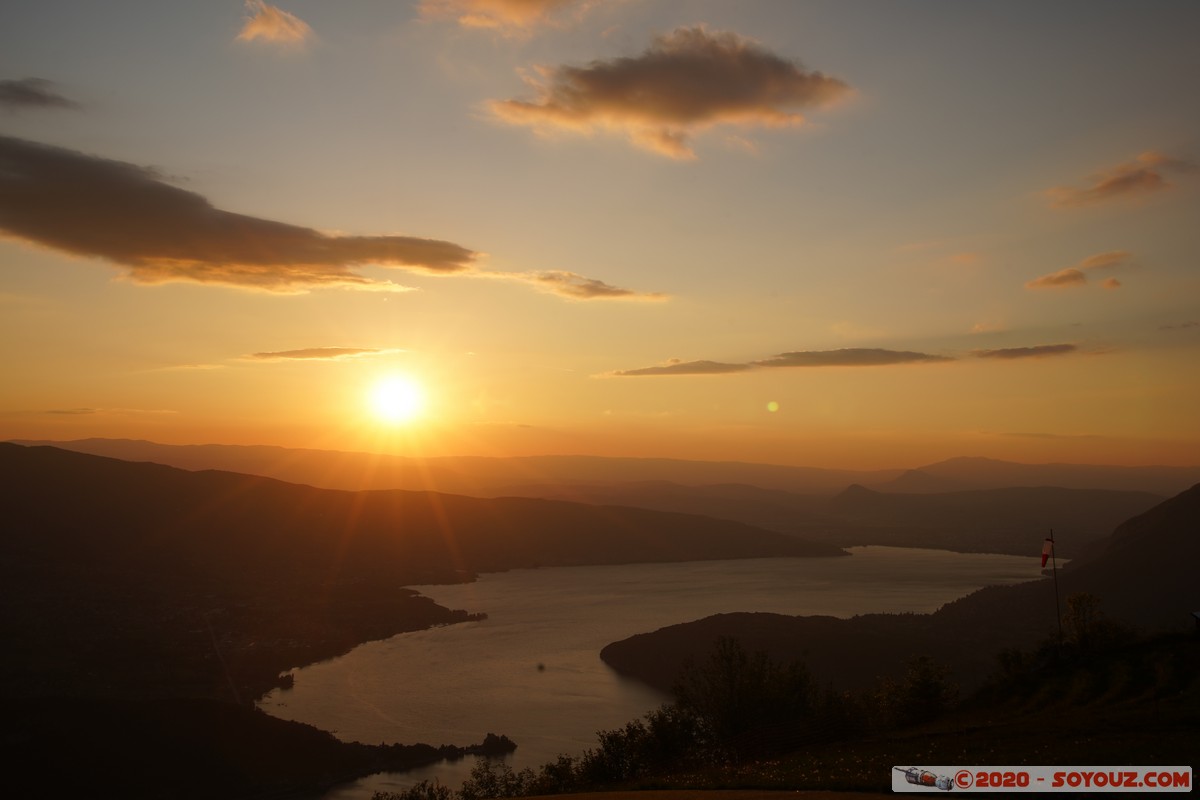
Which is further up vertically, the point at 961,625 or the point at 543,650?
the point at 961,625

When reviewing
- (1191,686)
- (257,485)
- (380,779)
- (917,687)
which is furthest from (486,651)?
(257,485)

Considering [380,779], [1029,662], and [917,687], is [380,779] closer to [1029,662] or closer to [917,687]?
[917,687]

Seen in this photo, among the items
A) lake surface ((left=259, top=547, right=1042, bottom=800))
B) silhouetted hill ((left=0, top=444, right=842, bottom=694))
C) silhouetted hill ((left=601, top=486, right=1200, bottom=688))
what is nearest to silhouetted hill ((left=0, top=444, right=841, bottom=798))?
silhouetted hill ((left=0, top=444, right=842, bottom=694))

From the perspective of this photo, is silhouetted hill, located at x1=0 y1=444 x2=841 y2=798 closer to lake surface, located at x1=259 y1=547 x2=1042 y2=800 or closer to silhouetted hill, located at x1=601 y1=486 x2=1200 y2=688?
lake surface, located at x1=259 y1=547 x2=1042 y2=800

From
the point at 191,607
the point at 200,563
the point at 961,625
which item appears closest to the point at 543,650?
the point at 961,625

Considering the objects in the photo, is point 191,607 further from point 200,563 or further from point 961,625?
point 961,625
